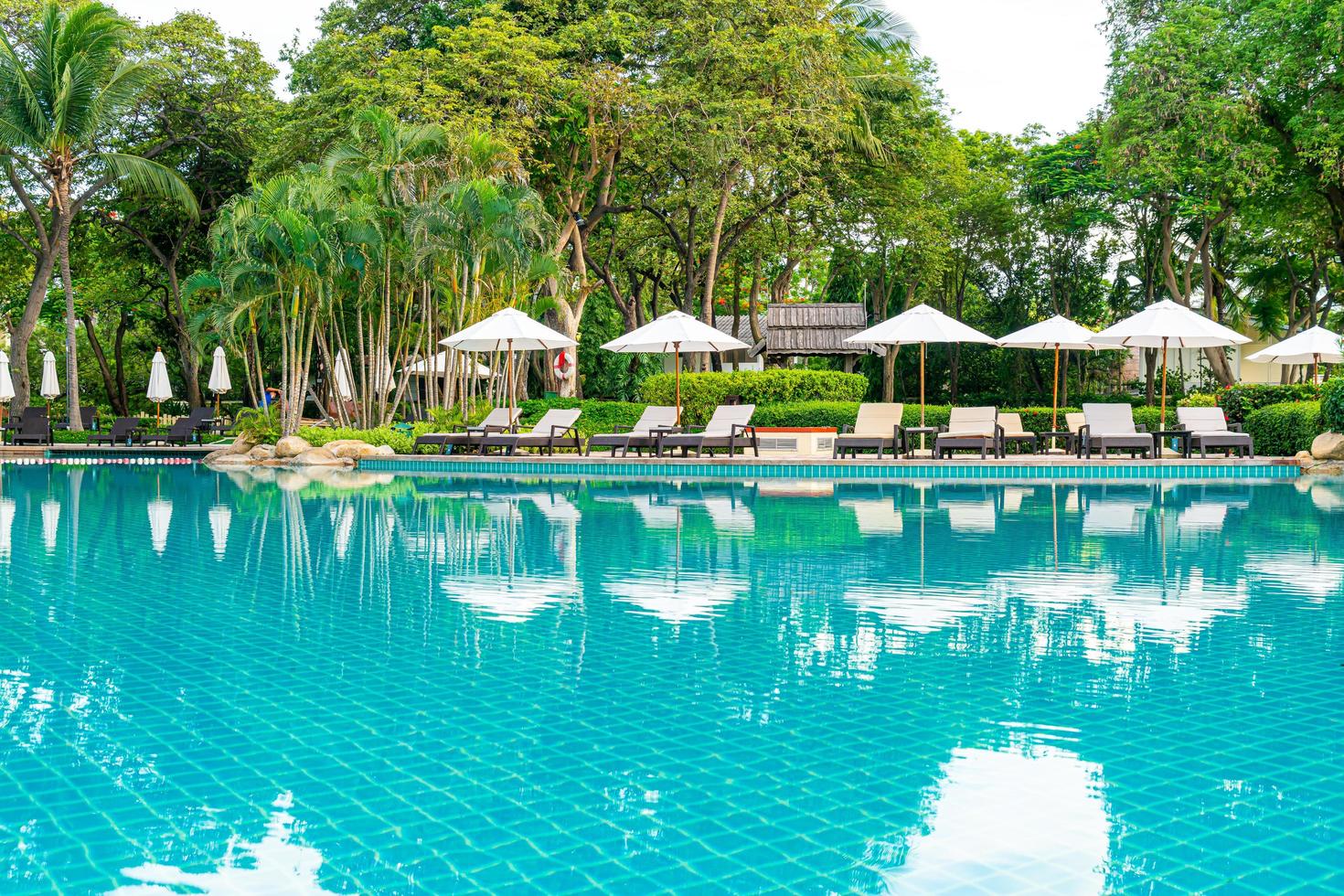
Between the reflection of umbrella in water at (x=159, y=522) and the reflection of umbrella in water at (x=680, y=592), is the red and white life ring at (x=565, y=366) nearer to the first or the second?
the reflection of umbrella in water at (x=159, y=522)

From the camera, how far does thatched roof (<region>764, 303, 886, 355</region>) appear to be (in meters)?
28.7

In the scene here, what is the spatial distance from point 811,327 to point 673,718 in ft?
82.9

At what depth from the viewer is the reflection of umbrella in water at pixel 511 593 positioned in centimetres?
619

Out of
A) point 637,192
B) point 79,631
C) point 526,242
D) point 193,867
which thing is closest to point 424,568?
point 79,631

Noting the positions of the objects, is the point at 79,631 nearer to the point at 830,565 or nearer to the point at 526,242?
the point at 830,565

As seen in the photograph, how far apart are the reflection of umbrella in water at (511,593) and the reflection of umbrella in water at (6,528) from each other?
384 centimetres

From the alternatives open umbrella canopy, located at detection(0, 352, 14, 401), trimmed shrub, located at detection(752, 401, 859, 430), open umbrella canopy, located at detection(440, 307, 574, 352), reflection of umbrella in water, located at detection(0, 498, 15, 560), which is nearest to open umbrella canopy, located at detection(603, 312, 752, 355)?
open umbrella canopy, located at detection(440, 307, 574, 352)

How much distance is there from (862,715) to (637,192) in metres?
24.8

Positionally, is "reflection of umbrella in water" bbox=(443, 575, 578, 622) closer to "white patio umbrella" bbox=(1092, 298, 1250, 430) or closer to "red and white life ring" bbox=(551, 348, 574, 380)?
"white patio umbrella" bbox=(1092, 298, 1250, 430)

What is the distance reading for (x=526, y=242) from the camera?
2117 cm

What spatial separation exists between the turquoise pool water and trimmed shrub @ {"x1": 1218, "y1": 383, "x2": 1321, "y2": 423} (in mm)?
13457

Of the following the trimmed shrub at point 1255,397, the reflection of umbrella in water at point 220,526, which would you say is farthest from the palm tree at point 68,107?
the trimmed shrub at point 1255,397

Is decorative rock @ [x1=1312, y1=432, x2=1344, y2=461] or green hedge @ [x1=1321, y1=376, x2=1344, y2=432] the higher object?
green hedge @ [x1=1321, y1=376, x2=1344, y2=432]

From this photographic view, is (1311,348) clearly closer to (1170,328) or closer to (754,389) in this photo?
(1170,328)
